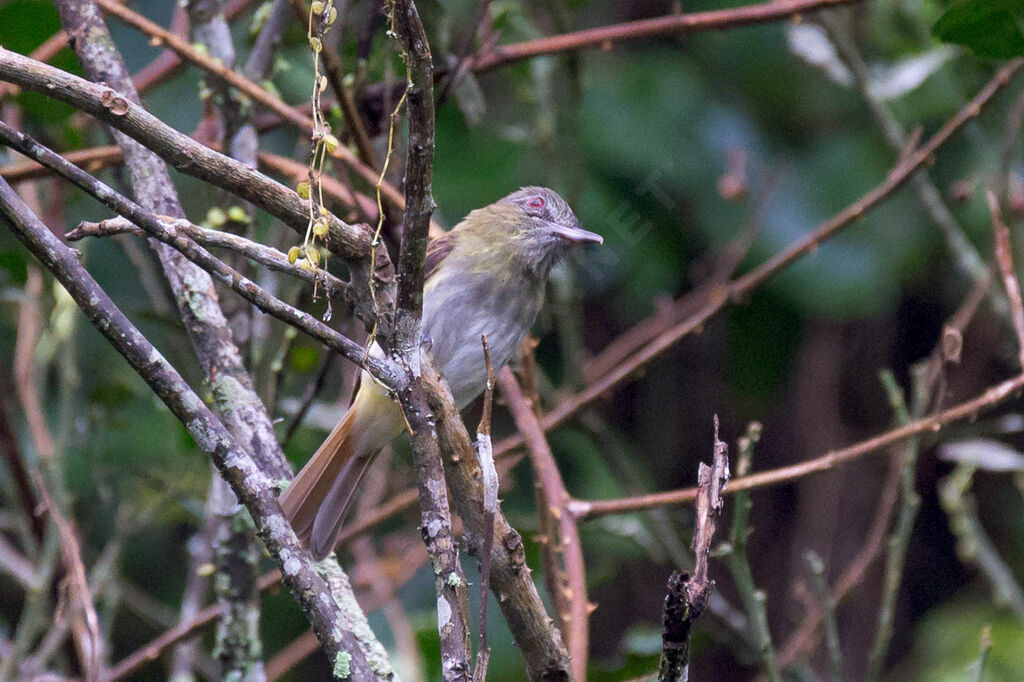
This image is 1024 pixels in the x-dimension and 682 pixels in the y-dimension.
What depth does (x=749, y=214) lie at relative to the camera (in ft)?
14.4

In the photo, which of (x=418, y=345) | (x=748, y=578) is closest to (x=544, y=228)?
(x=748, y=578)

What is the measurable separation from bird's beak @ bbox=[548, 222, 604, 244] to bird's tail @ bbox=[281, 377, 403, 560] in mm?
598

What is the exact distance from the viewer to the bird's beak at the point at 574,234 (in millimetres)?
2645

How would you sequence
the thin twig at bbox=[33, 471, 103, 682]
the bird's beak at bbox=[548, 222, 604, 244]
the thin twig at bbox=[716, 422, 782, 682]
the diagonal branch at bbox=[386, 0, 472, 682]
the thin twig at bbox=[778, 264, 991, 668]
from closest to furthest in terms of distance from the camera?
the diagonal branch at bbox=[386, 0, 472, 682]
the thin twig at bbox=[716, 422, 782, 682]
the thin twig at bbox=[33, 471, 103, 682]
the bird's beak at bbox=[548, 222, 604, 244]
the thin twig at bbox=[778, 264, 991, 668]

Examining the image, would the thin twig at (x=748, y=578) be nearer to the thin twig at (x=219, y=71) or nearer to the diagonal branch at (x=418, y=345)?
the diagonal branch at (x=418, y=345)

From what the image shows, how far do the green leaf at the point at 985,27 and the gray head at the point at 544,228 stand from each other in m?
0.91

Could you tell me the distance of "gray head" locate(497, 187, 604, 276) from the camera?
287cm

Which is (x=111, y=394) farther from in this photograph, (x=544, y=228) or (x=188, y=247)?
(x=188, y=247)

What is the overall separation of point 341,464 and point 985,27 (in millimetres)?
1746

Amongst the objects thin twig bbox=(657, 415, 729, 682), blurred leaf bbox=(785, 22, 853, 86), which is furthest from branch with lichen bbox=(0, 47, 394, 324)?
blurred leaf bbox=(785, 22, 853, 86)

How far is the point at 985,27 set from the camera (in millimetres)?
2377

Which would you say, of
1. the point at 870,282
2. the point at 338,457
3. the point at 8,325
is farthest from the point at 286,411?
the point at 870,282

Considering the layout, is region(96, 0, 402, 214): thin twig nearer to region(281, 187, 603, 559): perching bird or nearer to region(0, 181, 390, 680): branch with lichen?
region(281, 187, 603, 559): perching bird

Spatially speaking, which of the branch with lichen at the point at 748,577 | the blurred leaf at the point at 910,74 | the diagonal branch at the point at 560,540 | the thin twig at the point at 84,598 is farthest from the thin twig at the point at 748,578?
the blurred leaf at the point at 910,74
